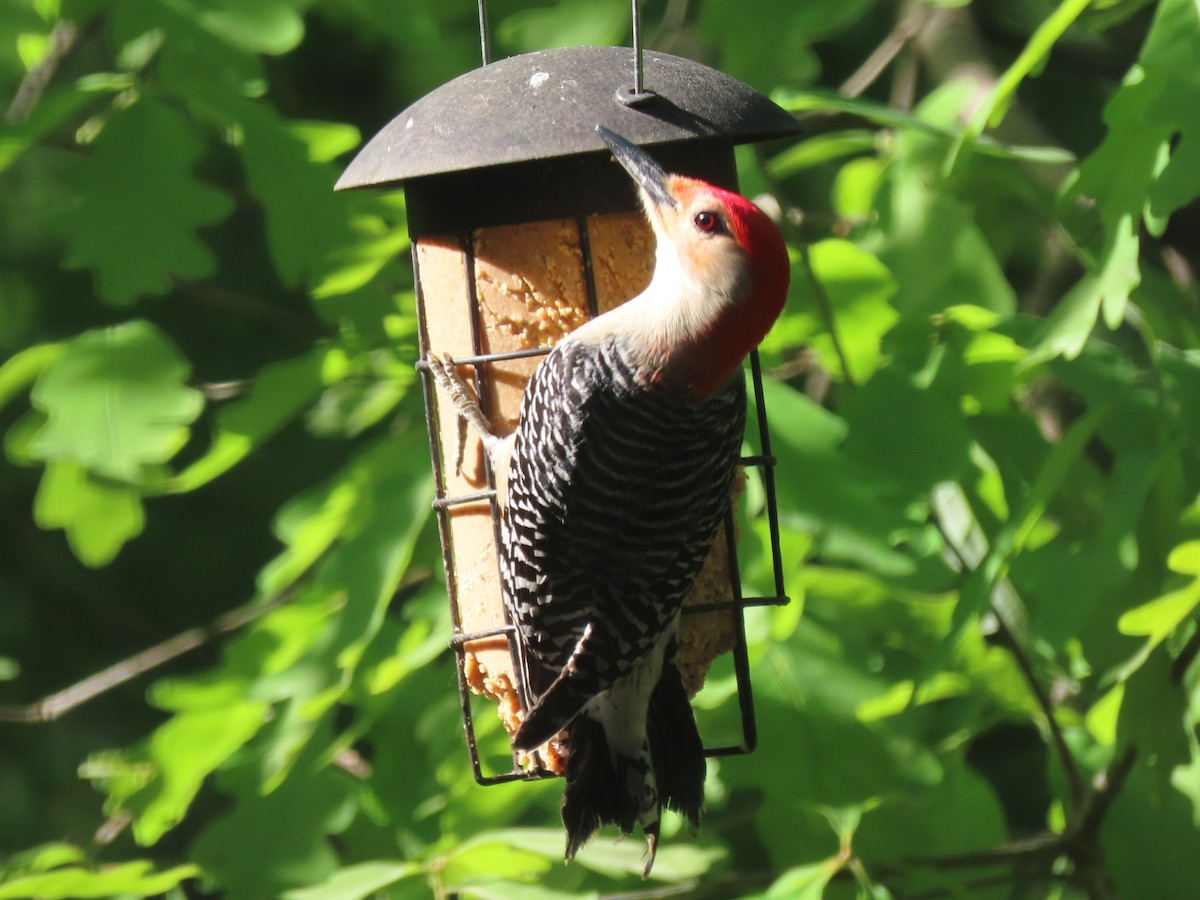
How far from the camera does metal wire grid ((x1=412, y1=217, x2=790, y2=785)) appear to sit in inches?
110

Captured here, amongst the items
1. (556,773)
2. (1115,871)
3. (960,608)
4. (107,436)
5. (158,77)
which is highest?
(158,77)

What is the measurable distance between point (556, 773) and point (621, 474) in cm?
63

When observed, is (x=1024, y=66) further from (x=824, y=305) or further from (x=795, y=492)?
(x=795, y=492)

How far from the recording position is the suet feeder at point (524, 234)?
2.49 m

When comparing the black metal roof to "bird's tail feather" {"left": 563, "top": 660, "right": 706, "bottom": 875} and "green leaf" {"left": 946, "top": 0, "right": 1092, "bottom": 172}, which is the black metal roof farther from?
"bird's tail feather" {"left": 563, "top": 660, "right": 706, "bottom": 875}

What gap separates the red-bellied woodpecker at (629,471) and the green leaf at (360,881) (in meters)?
0.57

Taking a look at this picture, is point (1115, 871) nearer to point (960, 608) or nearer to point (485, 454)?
point (960, 608)

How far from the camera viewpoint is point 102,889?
11.0ft

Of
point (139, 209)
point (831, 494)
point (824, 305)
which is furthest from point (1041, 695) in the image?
point (139, 209)

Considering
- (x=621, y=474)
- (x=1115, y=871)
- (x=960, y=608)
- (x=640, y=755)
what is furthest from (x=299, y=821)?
(x=1115, y=871)

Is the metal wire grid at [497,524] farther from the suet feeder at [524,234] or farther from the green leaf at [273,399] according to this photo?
the green leaf at [273,399]

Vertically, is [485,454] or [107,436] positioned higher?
[107,436]

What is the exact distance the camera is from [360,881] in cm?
315

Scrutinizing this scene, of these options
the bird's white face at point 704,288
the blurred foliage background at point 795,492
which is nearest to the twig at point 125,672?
the blurred foliage background at point 795,492
